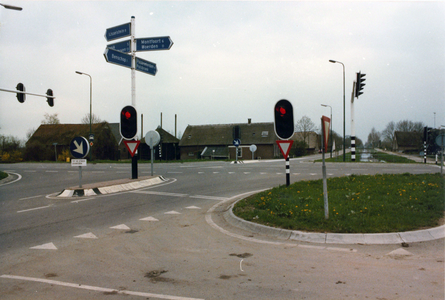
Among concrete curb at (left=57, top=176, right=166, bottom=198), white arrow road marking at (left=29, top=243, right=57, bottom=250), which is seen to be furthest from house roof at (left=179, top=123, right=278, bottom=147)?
white arrow road marking at (left=29, top=243, right=57, bottom=250)

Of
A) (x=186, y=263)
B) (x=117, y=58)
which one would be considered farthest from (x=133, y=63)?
(x=186, y=263)

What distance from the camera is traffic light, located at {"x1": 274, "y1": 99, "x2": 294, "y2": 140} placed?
946 centimetres

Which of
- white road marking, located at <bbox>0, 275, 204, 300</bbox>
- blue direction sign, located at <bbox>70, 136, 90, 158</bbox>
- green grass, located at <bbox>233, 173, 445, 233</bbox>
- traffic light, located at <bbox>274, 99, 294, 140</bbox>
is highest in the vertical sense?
traffic light, located at <bbox>274, 99, 294, 140</bbox>

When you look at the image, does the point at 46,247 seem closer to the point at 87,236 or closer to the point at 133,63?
the point at 87,236

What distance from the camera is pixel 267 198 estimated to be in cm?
935

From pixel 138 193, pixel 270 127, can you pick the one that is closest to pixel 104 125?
pixel 270 127

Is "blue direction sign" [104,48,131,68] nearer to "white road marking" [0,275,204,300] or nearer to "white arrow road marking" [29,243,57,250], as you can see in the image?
"white arrow road marking" [29,243,57,250]

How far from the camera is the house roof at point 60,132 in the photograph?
57.9 m

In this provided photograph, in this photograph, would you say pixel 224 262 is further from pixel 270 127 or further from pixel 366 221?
pixel 270 127

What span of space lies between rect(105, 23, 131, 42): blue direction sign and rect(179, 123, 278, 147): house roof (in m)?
50.7

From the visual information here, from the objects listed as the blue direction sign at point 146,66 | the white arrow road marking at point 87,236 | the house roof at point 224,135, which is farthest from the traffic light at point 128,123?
the house roof at point 224,135

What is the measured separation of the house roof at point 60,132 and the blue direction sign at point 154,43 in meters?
43.5

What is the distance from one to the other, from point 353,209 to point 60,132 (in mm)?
61572

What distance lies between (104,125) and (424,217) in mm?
55343
